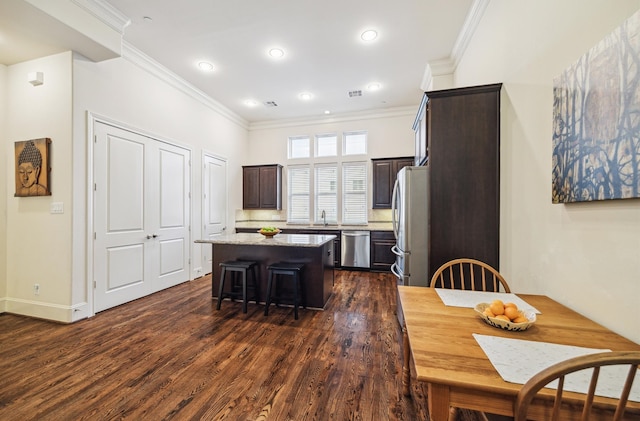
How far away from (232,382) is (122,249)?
2672 mm

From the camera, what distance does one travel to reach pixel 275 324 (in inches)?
117

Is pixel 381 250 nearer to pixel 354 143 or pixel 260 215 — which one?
pixel 354 143

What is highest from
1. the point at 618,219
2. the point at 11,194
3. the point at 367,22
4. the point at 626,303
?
the point at 367,22

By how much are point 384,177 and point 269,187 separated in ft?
8.99

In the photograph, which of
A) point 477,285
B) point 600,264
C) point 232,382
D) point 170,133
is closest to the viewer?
point 600,264

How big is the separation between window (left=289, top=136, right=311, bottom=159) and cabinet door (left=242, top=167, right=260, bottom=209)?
0.98m

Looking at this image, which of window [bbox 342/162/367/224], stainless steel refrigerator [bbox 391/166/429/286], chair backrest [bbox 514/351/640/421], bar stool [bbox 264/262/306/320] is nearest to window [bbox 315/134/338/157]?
window [bbox 342/162/367/224]

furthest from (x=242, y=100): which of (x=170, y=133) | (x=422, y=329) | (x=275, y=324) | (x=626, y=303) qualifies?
(x=626, y=303)

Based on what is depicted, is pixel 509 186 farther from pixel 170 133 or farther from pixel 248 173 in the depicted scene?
pixel 248 173

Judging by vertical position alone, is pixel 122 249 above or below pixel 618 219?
below

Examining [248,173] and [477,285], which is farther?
[248,173]

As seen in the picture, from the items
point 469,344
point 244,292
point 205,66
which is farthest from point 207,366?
point 205,66

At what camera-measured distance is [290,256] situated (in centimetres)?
354

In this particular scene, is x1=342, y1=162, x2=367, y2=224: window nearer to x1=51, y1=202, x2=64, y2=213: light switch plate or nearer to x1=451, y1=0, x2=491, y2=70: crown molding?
x1=451, y1=0, x2=491, y2=70: crown molding
